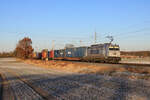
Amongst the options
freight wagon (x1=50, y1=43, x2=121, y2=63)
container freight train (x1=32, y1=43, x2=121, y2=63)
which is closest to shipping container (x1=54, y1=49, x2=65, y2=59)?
container freight train (x1=32, y1=43, x2=121, y2=63)

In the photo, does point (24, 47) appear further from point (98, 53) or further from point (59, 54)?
point (98, 53)

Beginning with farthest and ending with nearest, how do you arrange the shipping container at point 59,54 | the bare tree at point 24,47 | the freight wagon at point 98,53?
the bare tree at point 24,47, the shipping container at point 59,54, the freight wagon at point 98,53

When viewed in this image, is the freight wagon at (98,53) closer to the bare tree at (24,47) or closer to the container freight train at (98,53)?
the container freight train at (98,53)

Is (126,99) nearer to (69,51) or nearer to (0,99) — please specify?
(0,99)

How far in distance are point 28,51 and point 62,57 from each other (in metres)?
28.1

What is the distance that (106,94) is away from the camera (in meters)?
9.22

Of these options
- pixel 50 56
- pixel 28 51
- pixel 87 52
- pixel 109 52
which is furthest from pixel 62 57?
pixel 28 51

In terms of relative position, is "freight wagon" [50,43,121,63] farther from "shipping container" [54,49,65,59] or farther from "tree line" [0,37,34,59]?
"tree line" [0,37,34,59]

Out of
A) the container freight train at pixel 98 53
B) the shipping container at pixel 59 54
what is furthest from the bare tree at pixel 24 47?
the container freight train at pixel 98 53

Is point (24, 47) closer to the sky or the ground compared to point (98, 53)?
closer to the sky

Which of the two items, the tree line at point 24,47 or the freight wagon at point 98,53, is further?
the tree line at point 24,47

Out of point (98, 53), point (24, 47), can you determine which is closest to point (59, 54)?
point (98, 53)

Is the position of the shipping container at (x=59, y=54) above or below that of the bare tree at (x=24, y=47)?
below

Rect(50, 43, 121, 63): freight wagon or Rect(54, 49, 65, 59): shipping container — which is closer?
Rect(50, 43, 121, 63): freight wagon
